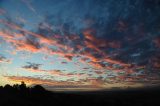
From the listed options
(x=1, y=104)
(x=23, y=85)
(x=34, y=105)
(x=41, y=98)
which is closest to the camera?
(x=1, y=104)

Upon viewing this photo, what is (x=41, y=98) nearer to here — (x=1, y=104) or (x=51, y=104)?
(x=51, y=104)

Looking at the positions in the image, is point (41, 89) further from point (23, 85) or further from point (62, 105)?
point (62, 105)

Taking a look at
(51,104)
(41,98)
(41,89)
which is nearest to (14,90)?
(41,89)

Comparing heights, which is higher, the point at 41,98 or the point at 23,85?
the point at 23,85

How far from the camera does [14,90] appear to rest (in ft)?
359

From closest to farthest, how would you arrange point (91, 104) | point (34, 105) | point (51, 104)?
point (34, 105) → point (51, 104) → point (91, 104)

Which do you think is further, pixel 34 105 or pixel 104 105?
pixel 104 105

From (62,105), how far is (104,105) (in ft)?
109

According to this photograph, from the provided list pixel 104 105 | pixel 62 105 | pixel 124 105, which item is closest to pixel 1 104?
pixel 62 105

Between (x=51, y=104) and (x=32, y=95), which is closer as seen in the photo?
(x=51, y=104)

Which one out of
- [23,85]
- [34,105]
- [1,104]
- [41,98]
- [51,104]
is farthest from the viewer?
[23,85]

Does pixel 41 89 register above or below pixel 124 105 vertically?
above

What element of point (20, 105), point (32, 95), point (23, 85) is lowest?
point (20, 105)

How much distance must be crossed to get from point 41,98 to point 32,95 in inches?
260
